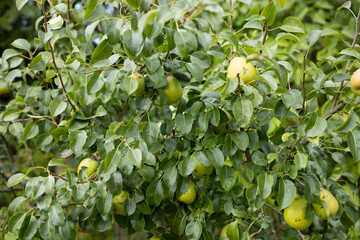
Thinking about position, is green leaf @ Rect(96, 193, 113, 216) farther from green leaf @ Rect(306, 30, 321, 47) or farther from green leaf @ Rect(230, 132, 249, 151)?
green leaf @ Rect(306, 30, 321, 47)

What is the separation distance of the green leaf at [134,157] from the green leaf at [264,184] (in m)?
0.33

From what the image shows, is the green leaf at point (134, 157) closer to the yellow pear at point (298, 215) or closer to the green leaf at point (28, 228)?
the green leaf at point (28, 228)

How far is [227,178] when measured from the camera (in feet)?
3.49

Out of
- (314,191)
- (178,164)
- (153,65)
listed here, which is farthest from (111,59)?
(314,191)

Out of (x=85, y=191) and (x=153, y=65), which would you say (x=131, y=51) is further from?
(x=85, y=191)

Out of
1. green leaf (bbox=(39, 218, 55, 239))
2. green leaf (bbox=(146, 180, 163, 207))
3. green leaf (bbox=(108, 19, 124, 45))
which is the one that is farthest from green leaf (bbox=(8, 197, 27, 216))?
green leaf (bbox=(108, 19, 124, 45))

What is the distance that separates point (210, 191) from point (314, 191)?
580mm

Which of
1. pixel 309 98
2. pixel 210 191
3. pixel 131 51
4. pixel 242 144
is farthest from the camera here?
pixel 210 191

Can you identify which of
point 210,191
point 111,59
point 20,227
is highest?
point 111,59

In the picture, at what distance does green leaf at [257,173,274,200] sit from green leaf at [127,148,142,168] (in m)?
0.33

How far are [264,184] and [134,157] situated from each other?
0.35 m

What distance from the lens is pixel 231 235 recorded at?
1043 mm

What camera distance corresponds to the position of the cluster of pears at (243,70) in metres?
0.90

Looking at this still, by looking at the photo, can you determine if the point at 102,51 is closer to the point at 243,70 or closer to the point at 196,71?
the point at 196,71
